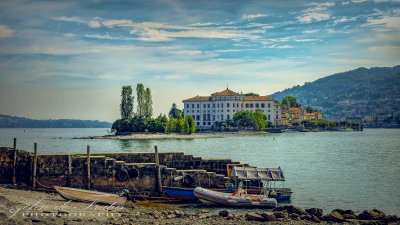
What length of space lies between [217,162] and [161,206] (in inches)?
245

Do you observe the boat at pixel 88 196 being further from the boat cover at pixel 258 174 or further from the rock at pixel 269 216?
the rock at pixel 269 216

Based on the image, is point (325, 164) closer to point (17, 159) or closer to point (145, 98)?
point (17, 159)

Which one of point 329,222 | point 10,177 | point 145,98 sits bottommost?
point 329,222

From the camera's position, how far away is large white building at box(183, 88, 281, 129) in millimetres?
160375

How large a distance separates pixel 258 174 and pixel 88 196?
31.3ft

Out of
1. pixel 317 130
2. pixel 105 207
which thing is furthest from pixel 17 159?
pixel 317 130

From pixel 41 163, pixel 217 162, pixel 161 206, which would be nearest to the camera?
pixel 161 206

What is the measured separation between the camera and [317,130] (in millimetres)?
191500

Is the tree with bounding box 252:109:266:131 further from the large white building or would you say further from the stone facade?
the stone facade

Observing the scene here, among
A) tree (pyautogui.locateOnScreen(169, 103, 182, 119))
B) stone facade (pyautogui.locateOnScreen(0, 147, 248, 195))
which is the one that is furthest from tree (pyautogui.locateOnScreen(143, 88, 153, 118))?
stone facade (pyautogui.locateOnScreen(0, 147, 248, 195))

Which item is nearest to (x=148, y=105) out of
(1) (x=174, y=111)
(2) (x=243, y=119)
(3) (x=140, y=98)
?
(3) (x=140, y=98)

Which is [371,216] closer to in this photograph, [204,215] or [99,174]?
[204,215]

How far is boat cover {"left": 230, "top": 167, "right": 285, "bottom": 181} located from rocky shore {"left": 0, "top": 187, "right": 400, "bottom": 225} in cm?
228

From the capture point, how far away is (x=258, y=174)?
2227cm
